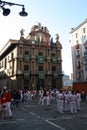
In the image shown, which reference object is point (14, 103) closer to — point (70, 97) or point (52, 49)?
point (70, 97)

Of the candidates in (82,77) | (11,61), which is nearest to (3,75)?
(11,61)

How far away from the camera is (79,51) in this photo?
58062mm

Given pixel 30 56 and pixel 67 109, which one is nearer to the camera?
pixel 67 109

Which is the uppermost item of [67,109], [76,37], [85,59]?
[76,37]

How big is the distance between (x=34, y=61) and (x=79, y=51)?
11.2 metres

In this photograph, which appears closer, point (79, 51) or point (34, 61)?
point (34, 61)

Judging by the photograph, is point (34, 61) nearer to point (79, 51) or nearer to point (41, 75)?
point (41, 75)

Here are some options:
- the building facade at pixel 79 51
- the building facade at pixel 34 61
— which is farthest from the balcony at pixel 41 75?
the building facade at pixel 79 51

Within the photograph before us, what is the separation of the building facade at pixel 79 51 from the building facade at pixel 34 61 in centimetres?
375

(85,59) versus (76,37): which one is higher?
(76,37)

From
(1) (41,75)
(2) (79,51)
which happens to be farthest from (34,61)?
(2) (79,51)

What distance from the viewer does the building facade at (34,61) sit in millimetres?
54844

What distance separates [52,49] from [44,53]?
2519mm

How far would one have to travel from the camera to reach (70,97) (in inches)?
755
